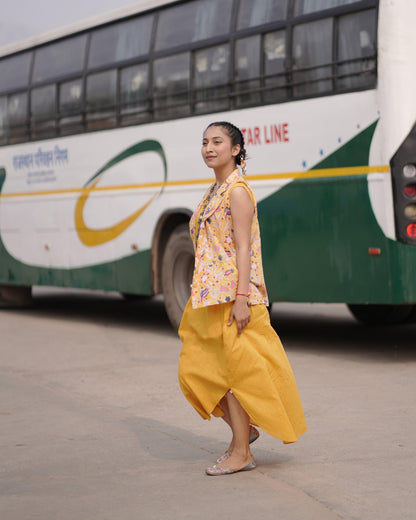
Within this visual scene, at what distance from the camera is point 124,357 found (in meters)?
9.97

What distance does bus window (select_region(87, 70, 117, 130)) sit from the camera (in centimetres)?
1259

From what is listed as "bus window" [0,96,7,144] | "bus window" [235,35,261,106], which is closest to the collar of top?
"bus window" [235,35,261,106]

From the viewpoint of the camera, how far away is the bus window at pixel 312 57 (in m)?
9.60

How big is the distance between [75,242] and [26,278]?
1.54m

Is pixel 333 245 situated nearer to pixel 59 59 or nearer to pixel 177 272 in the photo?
pixel 177 272

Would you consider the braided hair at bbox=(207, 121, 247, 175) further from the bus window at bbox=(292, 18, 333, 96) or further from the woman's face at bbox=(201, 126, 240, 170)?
the bus window at bbox=(292, 18, 333, 96)

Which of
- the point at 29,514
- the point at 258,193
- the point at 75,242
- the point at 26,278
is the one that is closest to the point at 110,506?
the point at 29,514

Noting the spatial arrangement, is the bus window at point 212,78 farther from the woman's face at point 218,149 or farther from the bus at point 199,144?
the woman's face at point 218,149

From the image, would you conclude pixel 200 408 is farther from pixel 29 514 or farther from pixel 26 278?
pixel 26 278

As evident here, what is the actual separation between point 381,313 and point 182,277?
2301 millimetres

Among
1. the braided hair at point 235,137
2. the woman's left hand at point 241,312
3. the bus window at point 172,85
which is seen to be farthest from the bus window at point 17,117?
the woman's left hand at point 241,312

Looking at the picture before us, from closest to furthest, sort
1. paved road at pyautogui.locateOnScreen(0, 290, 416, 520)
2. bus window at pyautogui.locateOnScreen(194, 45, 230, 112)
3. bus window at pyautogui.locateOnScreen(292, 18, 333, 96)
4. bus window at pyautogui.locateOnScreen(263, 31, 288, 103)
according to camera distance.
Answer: paved road at pyautogui.locateOnScreen(0, 290, 416, 520) < bus window at pyautogui.locateOnScreen(292, 18, 333, 96) < bus window at pyautogui.locateOnScreen(263, 31, 288, 103) < bus window at pyautogui.locateOnScreen(194, 45, 230, 112)

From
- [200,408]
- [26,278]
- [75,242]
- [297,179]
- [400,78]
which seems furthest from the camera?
[26,278]

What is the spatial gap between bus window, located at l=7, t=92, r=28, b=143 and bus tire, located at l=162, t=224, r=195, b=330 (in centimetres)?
385
